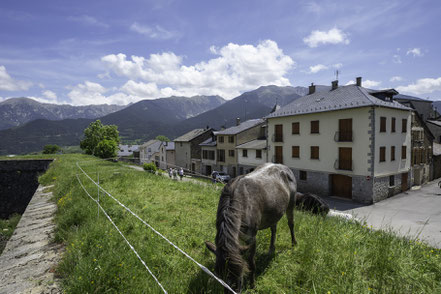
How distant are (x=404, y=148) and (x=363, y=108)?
9.39 m

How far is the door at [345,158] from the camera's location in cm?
2300

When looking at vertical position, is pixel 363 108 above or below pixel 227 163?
above

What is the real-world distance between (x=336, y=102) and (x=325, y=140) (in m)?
4.45

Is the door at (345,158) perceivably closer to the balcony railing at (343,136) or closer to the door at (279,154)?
the balcony railing at (343,136)

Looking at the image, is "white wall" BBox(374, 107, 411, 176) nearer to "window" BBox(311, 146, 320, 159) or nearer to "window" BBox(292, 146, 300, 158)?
"window" BBox(311, 146, 320, 159)

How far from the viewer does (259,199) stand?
366cm

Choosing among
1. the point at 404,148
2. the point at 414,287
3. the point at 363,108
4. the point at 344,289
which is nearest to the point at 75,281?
the point at 344,289

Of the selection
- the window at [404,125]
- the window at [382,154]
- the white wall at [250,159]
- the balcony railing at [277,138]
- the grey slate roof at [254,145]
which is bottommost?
the white wall at [250,159]

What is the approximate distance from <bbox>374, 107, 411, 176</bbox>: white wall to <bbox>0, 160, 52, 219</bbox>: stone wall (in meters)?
36.0

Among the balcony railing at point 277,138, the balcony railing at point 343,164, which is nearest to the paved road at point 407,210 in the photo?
the balcony railing at point 343,164

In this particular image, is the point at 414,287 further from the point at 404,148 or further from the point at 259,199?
the point at 404,148

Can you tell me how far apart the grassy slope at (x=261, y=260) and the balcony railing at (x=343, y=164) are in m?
19.7

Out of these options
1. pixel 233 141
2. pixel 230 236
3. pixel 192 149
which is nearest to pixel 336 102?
pixel 233 141

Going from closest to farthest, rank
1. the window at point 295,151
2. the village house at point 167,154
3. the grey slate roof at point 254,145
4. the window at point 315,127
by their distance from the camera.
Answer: the window at point 315,127
the window at point 295,151
the grey slate roof at point 254,145
the village house at point 167,154
